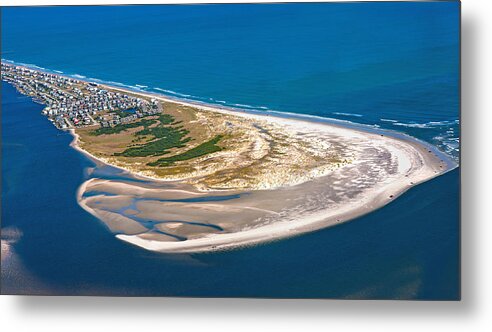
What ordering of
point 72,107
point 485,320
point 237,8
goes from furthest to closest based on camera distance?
point 72,107
point 237,8
point 485,320

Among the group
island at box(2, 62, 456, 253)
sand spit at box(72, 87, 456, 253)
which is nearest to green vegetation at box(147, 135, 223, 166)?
island at box(2, 62, 456, 253)

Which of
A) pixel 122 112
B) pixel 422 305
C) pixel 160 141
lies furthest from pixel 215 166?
pixel 422 305

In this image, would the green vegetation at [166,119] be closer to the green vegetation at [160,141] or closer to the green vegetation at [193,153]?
the green vegetation at [160,141]

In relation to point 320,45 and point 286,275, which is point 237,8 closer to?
point 320,45

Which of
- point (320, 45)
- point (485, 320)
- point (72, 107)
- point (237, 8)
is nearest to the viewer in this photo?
point (485, 320)

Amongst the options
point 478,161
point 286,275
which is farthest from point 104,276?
point 478,161

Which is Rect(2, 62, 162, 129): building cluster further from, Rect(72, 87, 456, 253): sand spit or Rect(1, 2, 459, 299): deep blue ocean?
Rect(72, 87, 456, 253): sand spit
